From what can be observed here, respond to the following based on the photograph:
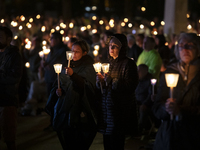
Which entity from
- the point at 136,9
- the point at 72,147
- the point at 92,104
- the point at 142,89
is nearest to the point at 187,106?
the point at 92,104

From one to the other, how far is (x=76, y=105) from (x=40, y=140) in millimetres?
2305

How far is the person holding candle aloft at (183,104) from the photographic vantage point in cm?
330

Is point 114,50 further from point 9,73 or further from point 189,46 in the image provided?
point 9,73

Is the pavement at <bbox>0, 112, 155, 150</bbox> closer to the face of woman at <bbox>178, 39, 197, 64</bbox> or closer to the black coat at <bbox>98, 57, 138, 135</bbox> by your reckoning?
the black coat at <bbox>98, 57, 138, 135</bbox>

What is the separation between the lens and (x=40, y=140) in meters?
6.87

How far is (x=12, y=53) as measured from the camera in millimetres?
5344

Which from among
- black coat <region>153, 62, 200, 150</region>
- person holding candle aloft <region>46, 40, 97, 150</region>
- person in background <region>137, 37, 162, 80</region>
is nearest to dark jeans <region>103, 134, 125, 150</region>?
person holding candle aloft <region>46, 40, 97, 150</region>

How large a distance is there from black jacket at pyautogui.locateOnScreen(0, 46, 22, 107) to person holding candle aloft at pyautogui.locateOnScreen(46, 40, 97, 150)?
683mm

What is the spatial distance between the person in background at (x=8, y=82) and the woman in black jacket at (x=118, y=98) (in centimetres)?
154

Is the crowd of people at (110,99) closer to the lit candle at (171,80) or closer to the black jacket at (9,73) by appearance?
the black jacket at (9,73)

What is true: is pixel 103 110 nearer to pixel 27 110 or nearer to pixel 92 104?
pixel 92 104

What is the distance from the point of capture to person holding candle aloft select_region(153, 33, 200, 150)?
330 centimetres

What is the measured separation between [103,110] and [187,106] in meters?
1.51

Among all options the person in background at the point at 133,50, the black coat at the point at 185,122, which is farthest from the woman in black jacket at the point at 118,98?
the person in background at the point at 133,50
